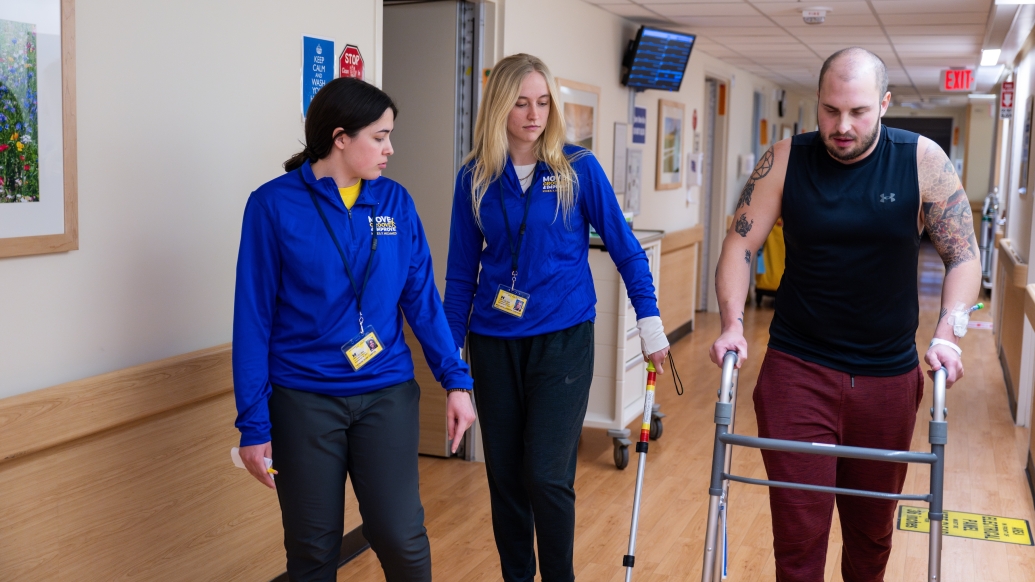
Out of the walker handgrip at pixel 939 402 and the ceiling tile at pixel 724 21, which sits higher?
the ceiling tile at pixel 724 21

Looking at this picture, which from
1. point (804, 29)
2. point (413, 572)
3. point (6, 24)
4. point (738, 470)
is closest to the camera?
point (6, 24)

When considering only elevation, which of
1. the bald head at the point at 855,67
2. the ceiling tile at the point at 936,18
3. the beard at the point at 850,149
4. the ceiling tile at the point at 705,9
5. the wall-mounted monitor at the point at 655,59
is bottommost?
the beard at the point at 850,149

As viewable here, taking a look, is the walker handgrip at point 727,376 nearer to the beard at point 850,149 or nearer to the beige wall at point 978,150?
the beard at point 850,149

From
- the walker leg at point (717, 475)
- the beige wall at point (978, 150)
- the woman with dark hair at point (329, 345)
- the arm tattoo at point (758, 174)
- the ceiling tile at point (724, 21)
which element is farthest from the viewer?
the beige wall at point (978, 150)

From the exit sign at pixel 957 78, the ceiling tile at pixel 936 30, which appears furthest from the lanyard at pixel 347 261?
the exit sign at pixel 957 78

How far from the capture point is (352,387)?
2176 millimetres

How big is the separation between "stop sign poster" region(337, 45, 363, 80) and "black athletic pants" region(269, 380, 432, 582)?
143 centimetres

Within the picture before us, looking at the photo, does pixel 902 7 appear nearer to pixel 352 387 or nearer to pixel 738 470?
pixel 738 470

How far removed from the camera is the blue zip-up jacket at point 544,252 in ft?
8.52

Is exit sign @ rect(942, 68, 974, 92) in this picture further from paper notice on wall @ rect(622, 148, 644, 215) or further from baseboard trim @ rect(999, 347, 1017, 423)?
paper notice on wall @ rect(622, 148, 644, 215)

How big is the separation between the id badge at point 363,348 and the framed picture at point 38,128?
733mm

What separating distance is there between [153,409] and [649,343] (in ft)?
4.40

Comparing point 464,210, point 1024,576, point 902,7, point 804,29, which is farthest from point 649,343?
point 804,29

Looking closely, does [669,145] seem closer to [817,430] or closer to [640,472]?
[640,472]
